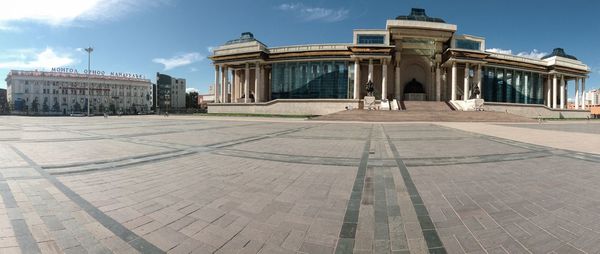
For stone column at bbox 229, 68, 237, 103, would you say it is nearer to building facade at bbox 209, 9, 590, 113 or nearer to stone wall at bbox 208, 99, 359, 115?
building facade at bbox 209, 9, 590, 113

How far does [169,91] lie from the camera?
11906 cm

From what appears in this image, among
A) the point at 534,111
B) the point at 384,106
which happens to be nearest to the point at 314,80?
the point at 384,106

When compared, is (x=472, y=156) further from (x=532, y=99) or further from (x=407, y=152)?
(x=532, y=99)

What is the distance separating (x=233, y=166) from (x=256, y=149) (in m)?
2.51

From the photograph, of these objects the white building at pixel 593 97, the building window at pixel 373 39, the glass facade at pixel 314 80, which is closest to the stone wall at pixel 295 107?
the glass facade at pixel 314 80

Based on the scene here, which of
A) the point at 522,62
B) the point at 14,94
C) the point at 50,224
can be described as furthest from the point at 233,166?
the point at 14,94

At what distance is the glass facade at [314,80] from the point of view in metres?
45.6

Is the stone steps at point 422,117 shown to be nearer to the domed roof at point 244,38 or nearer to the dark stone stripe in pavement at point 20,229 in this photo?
the dark stone stripe in pavement at point 20,229

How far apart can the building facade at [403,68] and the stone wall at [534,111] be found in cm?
196

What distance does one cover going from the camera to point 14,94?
85875mm

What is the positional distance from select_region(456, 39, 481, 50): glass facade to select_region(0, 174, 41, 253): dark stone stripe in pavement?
53.5 m

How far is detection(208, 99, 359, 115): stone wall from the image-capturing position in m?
43.9

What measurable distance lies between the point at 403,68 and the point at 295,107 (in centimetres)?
2281

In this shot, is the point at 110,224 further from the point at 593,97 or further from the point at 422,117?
the point at 593,97
